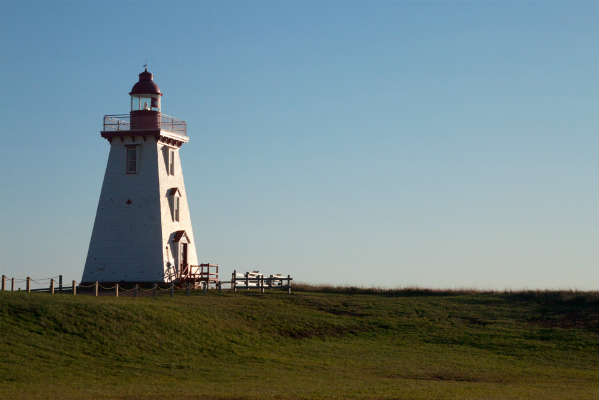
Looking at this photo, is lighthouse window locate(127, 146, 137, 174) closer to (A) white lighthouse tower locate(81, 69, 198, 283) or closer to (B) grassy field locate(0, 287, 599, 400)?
(A) white lighthouse tower locate(81, 69, 198, 283)

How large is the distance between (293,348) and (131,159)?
21.9 metres

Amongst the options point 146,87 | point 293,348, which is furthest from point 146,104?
point 293,348

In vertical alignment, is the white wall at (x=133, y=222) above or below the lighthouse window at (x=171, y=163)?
below

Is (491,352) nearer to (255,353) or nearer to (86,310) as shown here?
(255,353)

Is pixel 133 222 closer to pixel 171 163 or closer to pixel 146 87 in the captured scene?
pixel 171 163

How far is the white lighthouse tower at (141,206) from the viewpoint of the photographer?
55.2 metres

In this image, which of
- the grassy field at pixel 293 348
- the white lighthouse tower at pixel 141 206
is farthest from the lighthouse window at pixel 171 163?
the grassy field at pixel 293 348

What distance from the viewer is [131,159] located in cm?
5728

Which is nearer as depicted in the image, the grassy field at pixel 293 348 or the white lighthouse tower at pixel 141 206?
the grassy field at pixel 293 348

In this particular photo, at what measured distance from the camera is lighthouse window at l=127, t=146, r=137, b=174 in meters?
57.0

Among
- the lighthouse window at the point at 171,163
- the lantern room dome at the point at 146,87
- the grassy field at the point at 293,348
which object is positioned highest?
the lantern room dome at the point at 146,87

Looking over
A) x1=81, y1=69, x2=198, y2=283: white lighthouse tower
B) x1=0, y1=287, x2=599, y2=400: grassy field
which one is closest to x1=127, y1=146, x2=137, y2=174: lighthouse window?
x1=81, y1=69, x2=198, y2=283: white lighthouse tower

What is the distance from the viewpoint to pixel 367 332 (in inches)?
1813

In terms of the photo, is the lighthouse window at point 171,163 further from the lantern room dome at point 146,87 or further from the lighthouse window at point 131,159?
the lantern room dome at point 146,87
